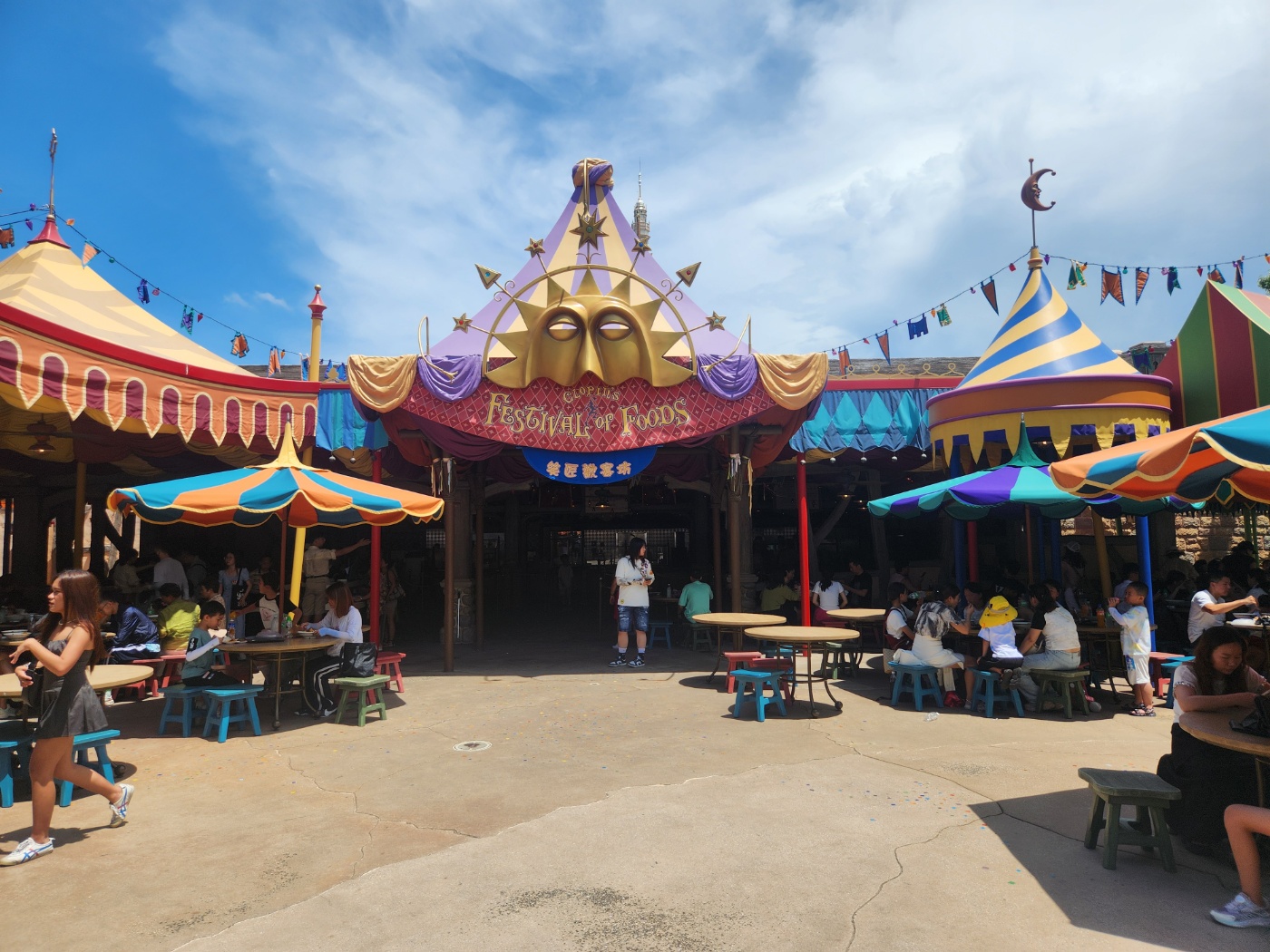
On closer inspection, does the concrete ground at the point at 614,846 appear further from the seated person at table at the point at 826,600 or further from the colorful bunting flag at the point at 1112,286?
the colorful bunting flag at the point at 1112,286

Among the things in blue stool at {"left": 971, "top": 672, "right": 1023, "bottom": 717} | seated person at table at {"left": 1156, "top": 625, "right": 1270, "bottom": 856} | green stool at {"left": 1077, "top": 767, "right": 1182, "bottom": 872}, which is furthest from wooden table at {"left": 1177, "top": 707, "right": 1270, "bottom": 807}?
blue stool at {"left": 971, "top": 672, "right": 1023, "bottom": 717}

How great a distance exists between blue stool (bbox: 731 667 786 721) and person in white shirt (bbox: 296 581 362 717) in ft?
12.5

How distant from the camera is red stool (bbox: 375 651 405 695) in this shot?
824 centimetres

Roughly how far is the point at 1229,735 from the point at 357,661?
6.83 metres

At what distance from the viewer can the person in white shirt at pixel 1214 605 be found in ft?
24.2

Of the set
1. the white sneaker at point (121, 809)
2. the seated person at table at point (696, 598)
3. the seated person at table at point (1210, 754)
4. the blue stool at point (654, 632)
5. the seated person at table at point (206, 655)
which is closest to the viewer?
the seated person at table at point (1210, 754)

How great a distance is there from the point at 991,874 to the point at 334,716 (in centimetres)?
598

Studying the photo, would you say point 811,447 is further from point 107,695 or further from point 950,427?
point 107,695

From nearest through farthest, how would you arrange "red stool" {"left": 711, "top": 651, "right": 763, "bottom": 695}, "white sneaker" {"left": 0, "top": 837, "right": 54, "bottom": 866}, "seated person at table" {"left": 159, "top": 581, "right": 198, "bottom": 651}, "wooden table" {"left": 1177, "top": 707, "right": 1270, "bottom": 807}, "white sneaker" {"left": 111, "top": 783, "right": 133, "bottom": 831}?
"wooden table" {"left": 1177, "top": 707, "right": 1270, "bottom": 807}, "white sneaker" {"left": 0, "top": 837, "right": 54, "bottom": 866}, "white sneaker" {"left": 111, "top": 783, "right": 133, "bottom": 831}, "red stool" {"left": 711, "top": 651, "right": 763, "bottom": 695}, "seated person at table" {"left": 159, "top": 581, "right": 198, "bottom": 651}

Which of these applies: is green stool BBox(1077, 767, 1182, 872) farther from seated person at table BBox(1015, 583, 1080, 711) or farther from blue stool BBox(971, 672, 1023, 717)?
seated person at table BBox(1015, 583, 1080, 711)

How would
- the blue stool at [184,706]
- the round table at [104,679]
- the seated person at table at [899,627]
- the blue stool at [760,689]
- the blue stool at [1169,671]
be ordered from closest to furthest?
the round table at [104,679] → the blue stool at [184,706] → the blue stool at [760,689] → the blue stool at [1169,671] → the seated person at table at [899,627]

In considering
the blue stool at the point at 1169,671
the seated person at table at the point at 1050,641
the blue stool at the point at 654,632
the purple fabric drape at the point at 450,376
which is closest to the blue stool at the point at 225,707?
the purple fabric drape at the point at 450,376

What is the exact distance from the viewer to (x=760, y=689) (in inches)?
290

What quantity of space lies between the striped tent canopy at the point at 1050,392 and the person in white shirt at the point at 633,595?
4.67 m
